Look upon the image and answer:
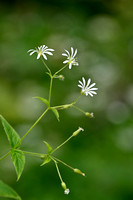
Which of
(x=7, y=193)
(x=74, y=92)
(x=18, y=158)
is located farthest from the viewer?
(x=74, y=92)

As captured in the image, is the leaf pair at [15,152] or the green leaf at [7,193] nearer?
the green leaf at [7,193]

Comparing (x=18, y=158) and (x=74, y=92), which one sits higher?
(x=74, y=92)

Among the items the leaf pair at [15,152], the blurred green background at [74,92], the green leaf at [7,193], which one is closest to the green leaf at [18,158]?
the leaf pair at [15,152]

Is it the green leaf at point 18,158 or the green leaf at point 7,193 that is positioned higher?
the green leaf at point 18,158

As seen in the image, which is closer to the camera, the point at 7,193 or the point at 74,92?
the point at 7,193

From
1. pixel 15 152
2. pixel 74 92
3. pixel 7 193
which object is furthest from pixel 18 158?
pixel 74 92

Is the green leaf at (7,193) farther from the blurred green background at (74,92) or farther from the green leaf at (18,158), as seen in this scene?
the blurred green background at (74,92)

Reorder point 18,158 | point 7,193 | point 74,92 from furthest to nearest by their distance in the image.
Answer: point 74,92 < point 18,158 < point 7,193

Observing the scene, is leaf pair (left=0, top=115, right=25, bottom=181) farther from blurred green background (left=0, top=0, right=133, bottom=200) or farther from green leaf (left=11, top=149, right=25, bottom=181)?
blurred green background (left=0, top=0, right=133, bottom=200)

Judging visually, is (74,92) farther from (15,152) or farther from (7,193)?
(7,193)

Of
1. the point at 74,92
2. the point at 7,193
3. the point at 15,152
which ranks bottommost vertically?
the point at 7,193
